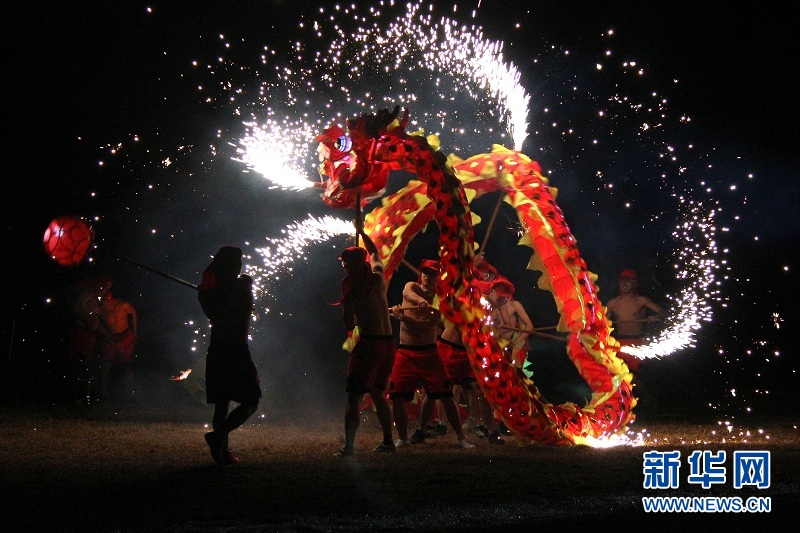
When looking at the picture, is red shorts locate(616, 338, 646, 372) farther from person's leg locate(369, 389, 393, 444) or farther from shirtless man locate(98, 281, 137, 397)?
shirtless man locate(98, 281, 137, 397)

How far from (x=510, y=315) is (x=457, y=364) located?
1.30 metres

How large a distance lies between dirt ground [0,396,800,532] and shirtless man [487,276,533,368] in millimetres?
1444

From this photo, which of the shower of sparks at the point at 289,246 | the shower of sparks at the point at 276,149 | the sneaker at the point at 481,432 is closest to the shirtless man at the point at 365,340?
the sneaker at the point at 481,432

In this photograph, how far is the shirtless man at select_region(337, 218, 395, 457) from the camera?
6.30 m

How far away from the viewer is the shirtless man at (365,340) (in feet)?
20.7

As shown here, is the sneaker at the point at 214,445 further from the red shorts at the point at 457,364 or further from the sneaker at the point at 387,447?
the red shorts at the point at 457,364

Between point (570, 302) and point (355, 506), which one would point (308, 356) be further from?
point (355, 506)

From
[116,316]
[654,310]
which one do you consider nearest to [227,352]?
[654,310]

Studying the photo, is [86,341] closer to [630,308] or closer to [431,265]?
[431,265]

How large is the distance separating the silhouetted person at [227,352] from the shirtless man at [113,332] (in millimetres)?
5817

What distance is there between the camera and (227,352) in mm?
5910

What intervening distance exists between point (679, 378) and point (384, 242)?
20.3 ft

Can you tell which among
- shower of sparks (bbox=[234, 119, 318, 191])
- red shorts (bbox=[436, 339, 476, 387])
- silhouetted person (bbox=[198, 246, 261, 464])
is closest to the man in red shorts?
red shorts (bbox=[436, 339, 476, 387])

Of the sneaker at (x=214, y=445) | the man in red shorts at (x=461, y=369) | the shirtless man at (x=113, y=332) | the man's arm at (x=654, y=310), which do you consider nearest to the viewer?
the sneaker at (x=214, y=445)
